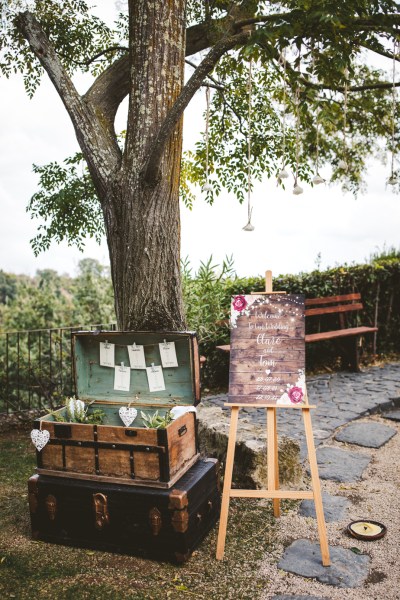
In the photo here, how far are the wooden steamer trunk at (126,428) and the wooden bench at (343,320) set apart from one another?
4.72 metres

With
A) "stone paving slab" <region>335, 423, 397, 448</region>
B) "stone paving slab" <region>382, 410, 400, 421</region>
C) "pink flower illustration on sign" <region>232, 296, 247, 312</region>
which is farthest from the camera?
"stone paving slab" <region>382, 410, 400, 421</region>

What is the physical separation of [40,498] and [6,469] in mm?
1934

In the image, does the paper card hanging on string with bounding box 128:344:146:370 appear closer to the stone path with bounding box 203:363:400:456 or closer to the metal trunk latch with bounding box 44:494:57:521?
the metal trunk latch with bounding box 44:494:57:521

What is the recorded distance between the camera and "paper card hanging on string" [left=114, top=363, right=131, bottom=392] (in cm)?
422

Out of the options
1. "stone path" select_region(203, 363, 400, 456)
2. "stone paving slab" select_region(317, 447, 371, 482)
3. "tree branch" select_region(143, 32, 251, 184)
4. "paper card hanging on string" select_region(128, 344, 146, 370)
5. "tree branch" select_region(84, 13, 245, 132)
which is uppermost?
"tree branch" select_region(84, 13, 245, 132)

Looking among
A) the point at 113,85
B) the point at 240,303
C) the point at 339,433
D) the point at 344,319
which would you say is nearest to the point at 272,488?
the point at 240,303

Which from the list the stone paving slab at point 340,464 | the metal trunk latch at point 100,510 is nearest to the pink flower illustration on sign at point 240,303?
the metal trunk latch at point 100,510

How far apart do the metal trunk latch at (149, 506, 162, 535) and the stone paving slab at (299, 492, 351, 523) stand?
4.16ft

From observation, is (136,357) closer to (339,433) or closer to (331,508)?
(331,508)

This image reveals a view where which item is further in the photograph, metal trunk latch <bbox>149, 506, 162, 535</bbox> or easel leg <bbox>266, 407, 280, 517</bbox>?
easel leg <bbox>266, 407, 280, 517</bbox>

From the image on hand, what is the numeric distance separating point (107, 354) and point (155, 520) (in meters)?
1.39

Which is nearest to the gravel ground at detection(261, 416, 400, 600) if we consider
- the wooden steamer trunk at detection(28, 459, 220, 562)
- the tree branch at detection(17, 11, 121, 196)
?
the wooden steamer trunk at detection(28, 459, 220, 562)

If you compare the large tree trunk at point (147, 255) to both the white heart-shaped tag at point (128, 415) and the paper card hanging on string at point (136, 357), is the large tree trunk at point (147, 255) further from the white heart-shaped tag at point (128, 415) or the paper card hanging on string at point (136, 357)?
the white heart-shaped tag at point (128, 415)

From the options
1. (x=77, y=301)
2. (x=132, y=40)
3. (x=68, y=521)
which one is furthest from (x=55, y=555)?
(x=77, y=301)
